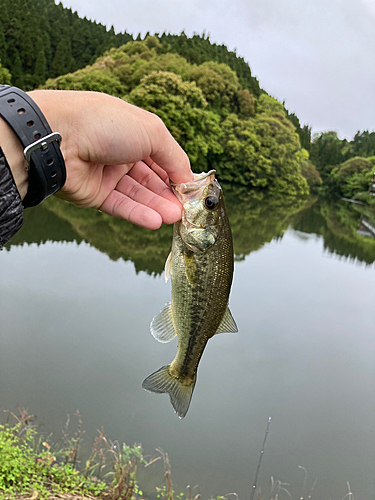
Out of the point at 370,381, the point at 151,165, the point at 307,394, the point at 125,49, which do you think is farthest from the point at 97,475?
the point at 125,49

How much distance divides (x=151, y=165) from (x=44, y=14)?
2985 inches

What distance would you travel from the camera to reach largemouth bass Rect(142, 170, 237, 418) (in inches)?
82.4

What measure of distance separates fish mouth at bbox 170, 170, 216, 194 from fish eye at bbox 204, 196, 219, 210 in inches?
3.9

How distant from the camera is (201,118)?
35.2 metres

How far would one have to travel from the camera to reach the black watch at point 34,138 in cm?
152

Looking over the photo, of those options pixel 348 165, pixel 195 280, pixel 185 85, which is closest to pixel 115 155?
pixel 195 280

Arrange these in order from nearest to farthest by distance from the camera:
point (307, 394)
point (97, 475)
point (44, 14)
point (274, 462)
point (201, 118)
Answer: point (97, 475)
point (274, 462)
point (307, 394)
point (201, 118)
point (44, 14)

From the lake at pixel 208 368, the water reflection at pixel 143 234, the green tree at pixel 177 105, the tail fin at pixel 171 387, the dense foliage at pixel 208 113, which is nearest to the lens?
the tail fin at pixel 171 387

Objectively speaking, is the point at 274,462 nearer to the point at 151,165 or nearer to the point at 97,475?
the point at 97,475

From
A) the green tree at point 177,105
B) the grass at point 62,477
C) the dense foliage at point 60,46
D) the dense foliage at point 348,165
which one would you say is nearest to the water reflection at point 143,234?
the grass at point 62,477

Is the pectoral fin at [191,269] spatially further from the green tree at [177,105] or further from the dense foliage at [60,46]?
the dense foliage at [60,46]

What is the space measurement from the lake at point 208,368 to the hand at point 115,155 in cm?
353

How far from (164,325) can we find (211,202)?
0.79m

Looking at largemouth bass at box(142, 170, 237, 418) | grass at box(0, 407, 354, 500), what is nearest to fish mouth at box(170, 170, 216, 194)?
largemouth bass at box(142, 170, 237, 418)
